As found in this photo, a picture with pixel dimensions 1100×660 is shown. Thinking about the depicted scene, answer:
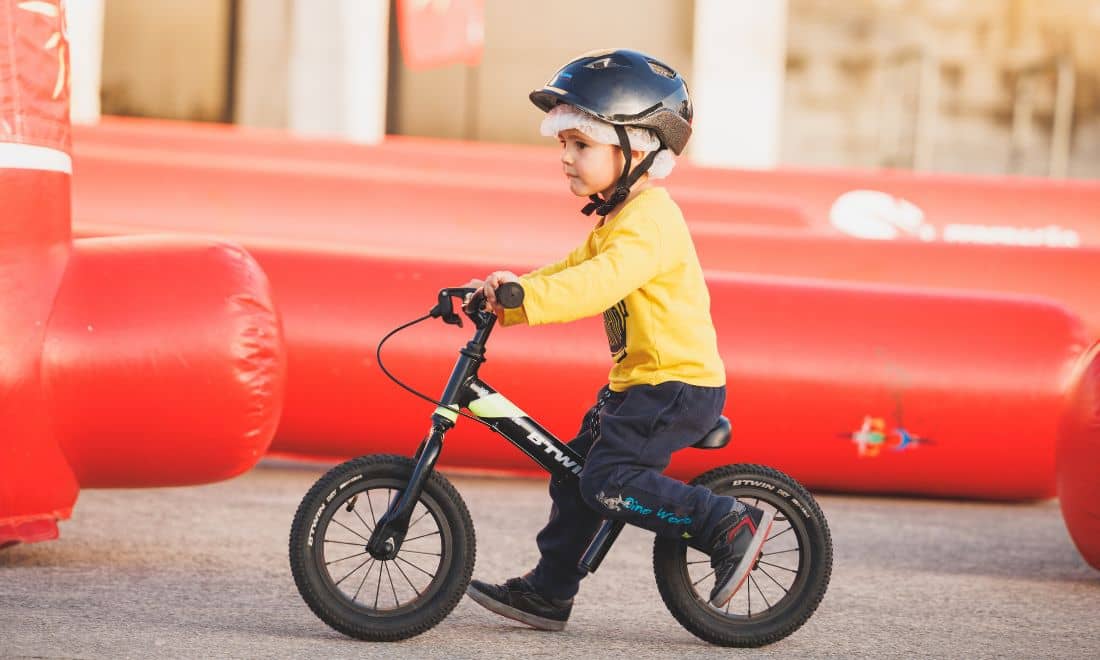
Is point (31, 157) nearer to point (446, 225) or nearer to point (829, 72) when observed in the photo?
point (446, 225)

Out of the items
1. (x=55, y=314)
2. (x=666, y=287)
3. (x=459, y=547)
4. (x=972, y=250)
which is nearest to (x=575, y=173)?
(x=666, y=287)

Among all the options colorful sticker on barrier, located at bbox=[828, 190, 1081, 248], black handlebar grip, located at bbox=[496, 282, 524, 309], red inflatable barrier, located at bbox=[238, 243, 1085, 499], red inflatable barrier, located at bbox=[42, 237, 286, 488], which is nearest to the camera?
black handlebar grip, located at bbox=[496, 282, 524, 309]

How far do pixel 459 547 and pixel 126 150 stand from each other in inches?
241

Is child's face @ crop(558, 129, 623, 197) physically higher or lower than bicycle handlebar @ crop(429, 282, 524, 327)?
higher

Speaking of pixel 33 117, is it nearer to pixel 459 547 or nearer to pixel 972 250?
pixel 459 547

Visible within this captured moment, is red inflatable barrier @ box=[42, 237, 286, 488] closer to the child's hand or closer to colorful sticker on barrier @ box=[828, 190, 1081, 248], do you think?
the child's hand

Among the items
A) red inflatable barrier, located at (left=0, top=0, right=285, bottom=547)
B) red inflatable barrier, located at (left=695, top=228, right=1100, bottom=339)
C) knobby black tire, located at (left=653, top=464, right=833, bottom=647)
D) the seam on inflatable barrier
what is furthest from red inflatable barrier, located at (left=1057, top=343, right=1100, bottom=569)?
the seam on inflatable barrier

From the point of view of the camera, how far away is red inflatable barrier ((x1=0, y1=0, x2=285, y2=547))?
4.48m

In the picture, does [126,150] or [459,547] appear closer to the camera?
[459,547]

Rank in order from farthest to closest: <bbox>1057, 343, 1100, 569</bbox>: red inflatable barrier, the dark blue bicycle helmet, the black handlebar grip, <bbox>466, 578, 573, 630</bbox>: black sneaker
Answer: <bbox>1057, 343, 1100, 569</bbox>: red inflatable barrier < <bbox>466, 578, 573, 630</bbox>: black sneaker < the dark blue bicycle helmet < the black handlebar grip

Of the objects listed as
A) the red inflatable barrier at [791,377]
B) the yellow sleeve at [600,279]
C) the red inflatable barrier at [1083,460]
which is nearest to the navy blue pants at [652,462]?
the yellow sleeve at [600,279]

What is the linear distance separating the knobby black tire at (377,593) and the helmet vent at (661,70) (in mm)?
1130

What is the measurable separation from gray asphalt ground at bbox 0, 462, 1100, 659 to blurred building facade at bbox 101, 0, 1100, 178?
36.4 ft

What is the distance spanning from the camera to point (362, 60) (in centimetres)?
1627
